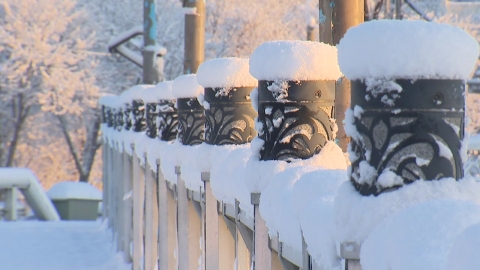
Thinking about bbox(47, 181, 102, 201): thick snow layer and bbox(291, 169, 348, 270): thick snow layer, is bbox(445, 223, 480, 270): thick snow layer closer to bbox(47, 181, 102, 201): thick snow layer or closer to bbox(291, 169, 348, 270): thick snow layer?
bbox(291, 169, 348, 270): thick snow layer

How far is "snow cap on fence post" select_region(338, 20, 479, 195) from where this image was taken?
1.62m

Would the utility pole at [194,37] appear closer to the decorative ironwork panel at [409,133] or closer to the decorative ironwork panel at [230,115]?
the decorative ironwork panel at [230,115]

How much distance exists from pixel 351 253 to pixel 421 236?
247 mm

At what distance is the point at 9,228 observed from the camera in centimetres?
1150

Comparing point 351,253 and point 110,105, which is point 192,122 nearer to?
point 351,253

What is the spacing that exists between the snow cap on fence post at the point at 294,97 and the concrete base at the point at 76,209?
45.7 ft

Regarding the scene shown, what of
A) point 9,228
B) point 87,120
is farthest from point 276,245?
point 87,120

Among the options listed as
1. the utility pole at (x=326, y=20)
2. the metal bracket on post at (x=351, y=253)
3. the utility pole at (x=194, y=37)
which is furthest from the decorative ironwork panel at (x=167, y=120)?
the metal bracket on post at (x=351, y=253)

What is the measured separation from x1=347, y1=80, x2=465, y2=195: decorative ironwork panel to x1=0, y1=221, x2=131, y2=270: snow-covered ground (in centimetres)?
696

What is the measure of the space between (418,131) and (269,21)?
26359 mm

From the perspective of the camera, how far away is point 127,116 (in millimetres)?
9555

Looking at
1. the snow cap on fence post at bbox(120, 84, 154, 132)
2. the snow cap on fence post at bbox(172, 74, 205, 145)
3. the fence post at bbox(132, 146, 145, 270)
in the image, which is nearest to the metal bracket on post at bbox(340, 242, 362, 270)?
the snow cap on fence post at bbox(172, 74, 205, 145)

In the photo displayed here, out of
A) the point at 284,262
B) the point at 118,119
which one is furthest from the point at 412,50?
the point at 118,119

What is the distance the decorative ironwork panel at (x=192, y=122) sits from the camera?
4773 mm
